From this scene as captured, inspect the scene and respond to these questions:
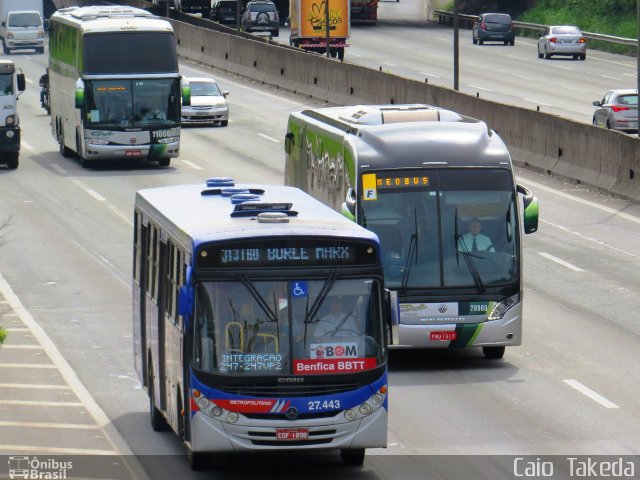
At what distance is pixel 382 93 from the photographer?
162 ft

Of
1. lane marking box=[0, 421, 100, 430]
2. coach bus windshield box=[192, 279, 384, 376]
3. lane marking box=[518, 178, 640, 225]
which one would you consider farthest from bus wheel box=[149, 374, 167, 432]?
lane marking box=[518, 178, 640, 225]

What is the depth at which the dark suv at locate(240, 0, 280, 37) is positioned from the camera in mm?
84000

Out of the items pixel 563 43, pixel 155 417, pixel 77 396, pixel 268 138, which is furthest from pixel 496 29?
pixel 155 417

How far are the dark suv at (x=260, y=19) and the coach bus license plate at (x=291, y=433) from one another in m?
72.0

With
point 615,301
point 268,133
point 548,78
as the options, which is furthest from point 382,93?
point 615,301

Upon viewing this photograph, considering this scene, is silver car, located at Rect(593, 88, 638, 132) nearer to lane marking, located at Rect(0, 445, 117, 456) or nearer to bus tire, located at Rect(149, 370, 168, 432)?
bus tire, located at Rect(149, 370, 168, 432)

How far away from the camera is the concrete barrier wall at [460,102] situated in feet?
112

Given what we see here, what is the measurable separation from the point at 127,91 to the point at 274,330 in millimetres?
27032

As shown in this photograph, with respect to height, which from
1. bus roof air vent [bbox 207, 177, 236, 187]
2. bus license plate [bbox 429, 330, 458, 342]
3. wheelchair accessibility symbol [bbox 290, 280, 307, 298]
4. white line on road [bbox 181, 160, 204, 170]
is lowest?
white line on road [bbox 181, 160, 204, 170]

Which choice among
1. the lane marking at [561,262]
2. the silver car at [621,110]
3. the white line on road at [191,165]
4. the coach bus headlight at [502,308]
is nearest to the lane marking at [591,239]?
the lane marking at [561,262]

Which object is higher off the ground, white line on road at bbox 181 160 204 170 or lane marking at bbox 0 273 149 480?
lane marking at bbox 0 273 149 480

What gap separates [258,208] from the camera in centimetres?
1396

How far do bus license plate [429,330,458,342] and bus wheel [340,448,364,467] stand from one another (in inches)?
189

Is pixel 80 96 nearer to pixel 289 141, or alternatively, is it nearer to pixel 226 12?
pixel 289 141
